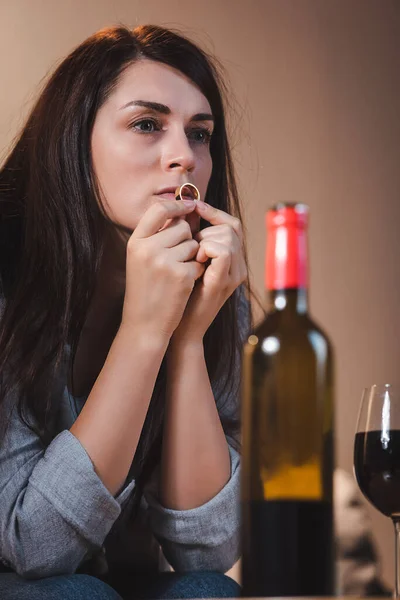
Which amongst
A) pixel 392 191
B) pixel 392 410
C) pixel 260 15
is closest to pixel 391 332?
pixel 392 191

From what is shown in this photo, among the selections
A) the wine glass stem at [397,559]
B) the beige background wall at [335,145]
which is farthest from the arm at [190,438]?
the beige background wall at [335,145]

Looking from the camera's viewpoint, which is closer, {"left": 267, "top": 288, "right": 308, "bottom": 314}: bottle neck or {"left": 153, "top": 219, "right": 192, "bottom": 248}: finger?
{"left": 267, "top": 288, "right": 308, "bottom": 314}: bottle neck

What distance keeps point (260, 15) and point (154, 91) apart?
138 cm

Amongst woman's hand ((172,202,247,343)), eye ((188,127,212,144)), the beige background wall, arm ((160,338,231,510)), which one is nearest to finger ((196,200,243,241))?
woman's hand ((172,202,247,343))

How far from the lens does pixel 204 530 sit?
108 cm

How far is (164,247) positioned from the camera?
1.04 meters

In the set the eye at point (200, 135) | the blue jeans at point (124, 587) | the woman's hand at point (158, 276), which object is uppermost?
the eye at point (200, 135)

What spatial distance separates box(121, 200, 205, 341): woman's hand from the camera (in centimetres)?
102

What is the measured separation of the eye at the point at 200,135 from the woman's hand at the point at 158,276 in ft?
1.22

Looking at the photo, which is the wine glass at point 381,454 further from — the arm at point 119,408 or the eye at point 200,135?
the eye at point 200,135

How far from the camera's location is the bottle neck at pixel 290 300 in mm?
511

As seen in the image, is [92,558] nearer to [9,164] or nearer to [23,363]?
[23,363]

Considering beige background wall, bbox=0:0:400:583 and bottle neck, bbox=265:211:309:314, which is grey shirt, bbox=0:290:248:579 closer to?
bottle neck, bbox=265:211:309:314

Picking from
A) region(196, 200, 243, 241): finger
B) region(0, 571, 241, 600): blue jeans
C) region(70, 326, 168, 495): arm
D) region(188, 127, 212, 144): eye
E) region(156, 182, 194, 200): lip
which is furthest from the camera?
region(188, 127, 212, 144): eye
